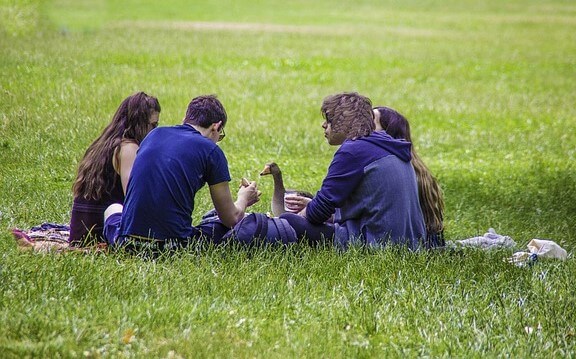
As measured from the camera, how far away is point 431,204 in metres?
8.30

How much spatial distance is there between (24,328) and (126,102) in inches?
120

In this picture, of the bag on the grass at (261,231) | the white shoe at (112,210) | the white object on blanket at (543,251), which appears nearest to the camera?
the bag on the grass at (261,231)

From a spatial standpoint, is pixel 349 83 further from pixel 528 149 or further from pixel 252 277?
pixel 252 277

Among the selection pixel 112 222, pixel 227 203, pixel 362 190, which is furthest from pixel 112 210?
pixel 362 190

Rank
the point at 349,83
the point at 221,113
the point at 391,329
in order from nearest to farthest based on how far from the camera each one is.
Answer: the point at 391,329 → the point at 221,113 → the point at 349,83

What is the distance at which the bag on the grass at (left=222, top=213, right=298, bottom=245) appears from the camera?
24.5 ft

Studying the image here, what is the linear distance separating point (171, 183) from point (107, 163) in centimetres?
98

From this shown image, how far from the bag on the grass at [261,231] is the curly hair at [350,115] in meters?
0.95

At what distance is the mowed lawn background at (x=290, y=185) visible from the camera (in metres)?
5.60

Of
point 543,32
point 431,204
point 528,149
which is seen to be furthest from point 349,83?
point 543,32

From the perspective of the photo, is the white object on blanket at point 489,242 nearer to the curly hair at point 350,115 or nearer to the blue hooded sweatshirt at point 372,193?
the blue hooded sweatshirt at point 372,193

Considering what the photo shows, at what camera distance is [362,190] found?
7594mm

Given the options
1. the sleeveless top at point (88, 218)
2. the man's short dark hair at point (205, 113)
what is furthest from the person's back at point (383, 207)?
the sleeveless top at point (88, 218)

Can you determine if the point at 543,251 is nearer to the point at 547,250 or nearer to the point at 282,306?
the point at 547,250
